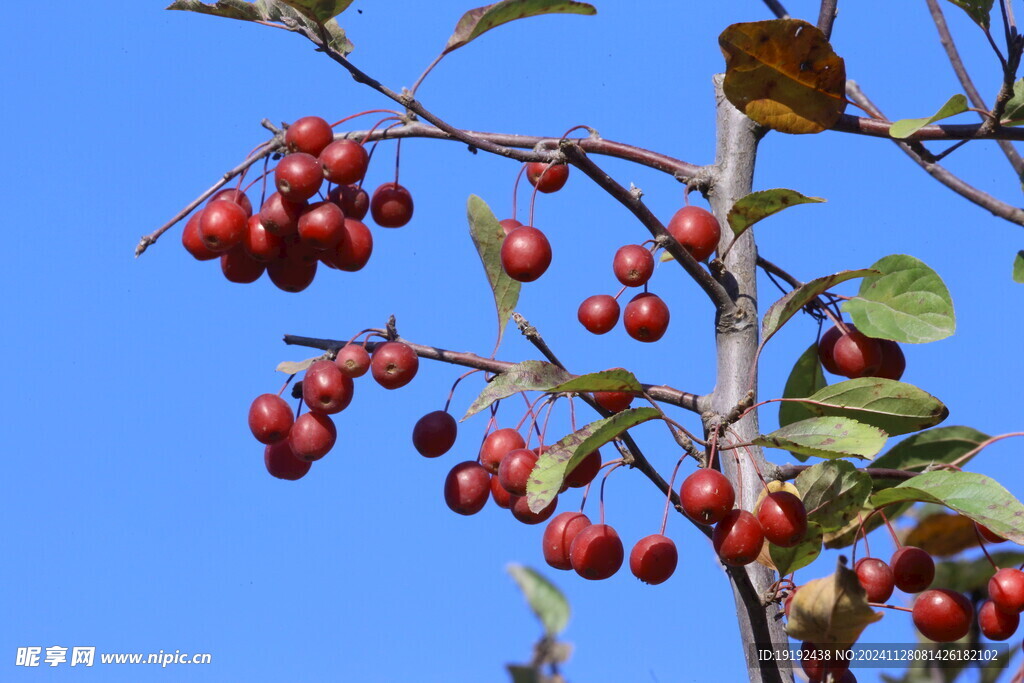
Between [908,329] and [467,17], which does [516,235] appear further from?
[908,329]

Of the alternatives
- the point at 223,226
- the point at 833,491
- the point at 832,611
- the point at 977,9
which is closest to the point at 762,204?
the point at 833,491

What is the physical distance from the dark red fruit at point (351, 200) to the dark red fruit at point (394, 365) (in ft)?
1.22

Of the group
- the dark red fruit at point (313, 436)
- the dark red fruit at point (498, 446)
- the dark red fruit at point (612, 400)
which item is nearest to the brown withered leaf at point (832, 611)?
the dark red fruit at point (612, 400)

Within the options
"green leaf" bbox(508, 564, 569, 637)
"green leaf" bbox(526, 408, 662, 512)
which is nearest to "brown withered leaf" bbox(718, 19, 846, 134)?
"green leaf" bbox(526, 408, 662, 512)

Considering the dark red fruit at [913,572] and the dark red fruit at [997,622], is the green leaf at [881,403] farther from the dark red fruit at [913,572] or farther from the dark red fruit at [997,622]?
the dark red fruit at [997,622]

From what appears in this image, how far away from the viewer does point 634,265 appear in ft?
6.47

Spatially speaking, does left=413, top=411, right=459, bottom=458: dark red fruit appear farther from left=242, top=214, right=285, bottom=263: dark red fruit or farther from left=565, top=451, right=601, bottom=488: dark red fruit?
left=242, top=214, right=285, bottom=263: dark red fruit

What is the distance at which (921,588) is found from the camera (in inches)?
71.0

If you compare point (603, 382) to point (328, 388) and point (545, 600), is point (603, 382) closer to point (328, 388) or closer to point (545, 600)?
point (328, 388)

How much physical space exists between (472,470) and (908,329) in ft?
2.86

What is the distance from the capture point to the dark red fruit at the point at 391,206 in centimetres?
225

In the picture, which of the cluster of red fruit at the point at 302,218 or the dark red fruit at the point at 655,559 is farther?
the cluster of red fruit at the point at 302,218

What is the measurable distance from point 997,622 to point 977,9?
112 centimetres

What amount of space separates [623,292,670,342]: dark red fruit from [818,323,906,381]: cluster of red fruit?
15.3 inches
